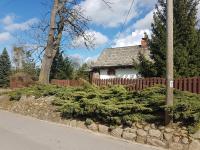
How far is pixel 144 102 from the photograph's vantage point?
11680 millimetres

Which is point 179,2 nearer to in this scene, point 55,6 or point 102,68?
point 55,6

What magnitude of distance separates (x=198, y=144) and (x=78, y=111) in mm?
5422

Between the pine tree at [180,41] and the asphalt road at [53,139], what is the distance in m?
7.92

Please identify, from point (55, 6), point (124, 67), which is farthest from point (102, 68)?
point (55, 6)

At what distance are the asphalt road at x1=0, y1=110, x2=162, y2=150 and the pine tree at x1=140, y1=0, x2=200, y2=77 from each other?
7.92 meters

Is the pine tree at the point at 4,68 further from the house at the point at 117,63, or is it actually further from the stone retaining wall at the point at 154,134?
the stone retaining wall at the point at 154,134

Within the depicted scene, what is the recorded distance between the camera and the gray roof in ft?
140

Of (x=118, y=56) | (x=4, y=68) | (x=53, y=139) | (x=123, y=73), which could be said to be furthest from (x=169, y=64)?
(x=4, y=68)

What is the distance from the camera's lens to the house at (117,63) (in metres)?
41.7

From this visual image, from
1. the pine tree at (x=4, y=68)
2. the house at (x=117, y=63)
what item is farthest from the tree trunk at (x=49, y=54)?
the pine tree at (x=4, y=68)

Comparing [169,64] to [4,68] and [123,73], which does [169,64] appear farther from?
[4,68]

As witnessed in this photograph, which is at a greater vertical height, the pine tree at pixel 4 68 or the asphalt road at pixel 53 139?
the pine tree at pixel 4 68

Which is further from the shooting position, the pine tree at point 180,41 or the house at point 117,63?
the house at point 117,63

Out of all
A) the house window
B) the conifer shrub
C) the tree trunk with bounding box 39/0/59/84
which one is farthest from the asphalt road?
the house window
